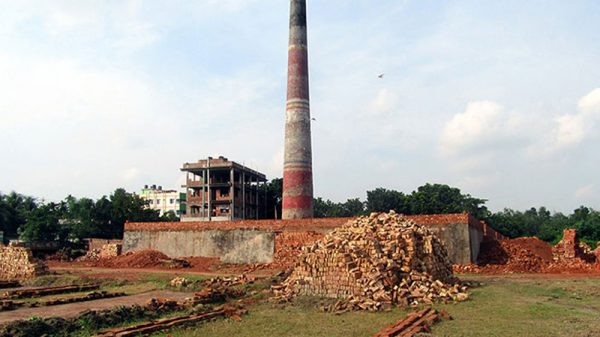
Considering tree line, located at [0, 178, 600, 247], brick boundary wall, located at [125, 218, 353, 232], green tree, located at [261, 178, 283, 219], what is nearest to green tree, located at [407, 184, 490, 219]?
tree line, located at [0, 178, 600, 247]

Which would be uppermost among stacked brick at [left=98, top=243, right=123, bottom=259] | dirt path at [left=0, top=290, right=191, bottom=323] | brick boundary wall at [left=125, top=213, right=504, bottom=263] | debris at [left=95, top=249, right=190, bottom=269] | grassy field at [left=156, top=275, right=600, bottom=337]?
brick boundary wall at [left=125, top=213, right=504, bottom=263]

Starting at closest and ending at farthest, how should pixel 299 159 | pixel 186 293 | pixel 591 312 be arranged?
pixel 591 312
pixel 186 293
pixel 299 159

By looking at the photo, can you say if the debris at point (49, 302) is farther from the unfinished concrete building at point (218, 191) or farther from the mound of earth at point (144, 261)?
the unfinished concrete building at point (218, 191)

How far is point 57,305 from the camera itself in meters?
12.2

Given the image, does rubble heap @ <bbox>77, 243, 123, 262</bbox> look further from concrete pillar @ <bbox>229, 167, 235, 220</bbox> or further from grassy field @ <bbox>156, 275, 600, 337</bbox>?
grassy field @ <bbox>156, 275, 600, 337</bbox>

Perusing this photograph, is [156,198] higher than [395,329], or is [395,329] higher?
[156,198]

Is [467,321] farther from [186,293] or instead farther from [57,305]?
[57,305]

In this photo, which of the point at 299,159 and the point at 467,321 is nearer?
the point at 467,321

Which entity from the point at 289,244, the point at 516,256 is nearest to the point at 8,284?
the point at 289,244

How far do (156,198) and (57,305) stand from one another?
6754 cm

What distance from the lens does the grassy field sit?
8.65 metres

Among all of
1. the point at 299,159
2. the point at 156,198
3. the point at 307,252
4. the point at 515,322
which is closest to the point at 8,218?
the point at 156,198

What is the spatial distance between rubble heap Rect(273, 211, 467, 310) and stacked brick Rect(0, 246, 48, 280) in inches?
495

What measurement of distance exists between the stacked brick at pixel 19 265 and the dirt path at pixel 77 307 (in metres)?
8.89
